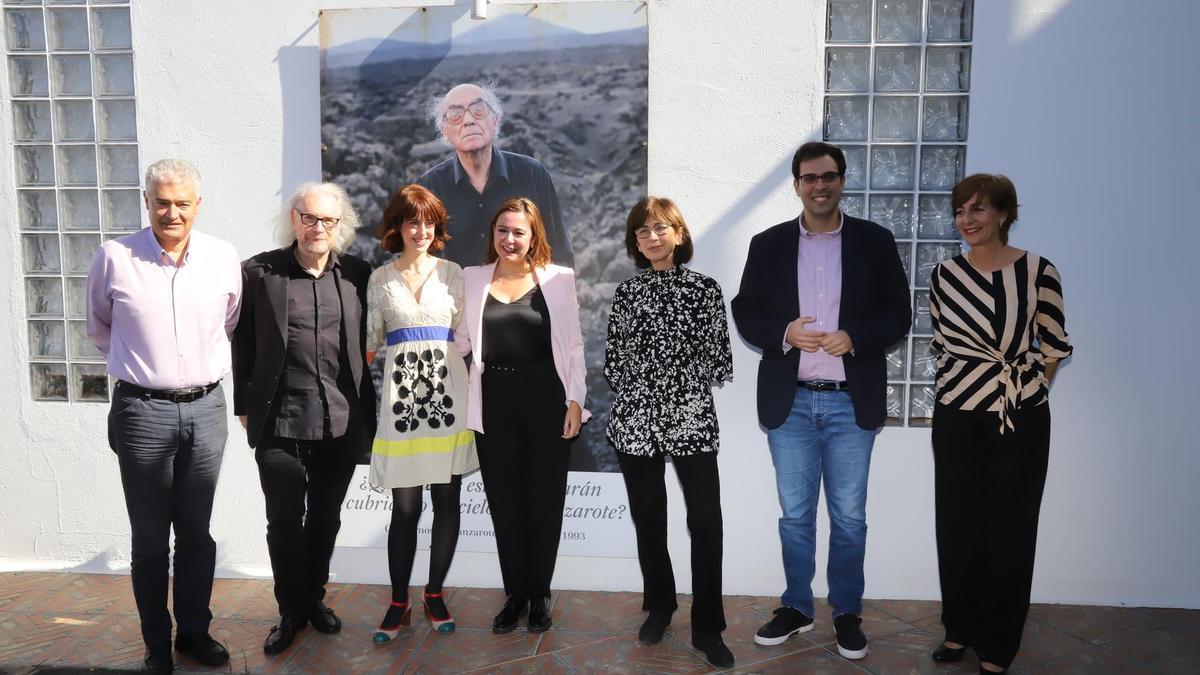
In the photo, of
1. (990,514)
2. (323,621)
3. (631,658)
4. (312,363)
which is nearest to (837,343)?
(990,514)

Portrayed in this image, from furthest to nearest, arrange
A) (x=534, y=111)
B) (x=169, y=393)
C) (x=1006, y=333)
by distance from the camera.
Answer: (x=534, y=111) → (x=169, y=393) → (x=1006, y=333)

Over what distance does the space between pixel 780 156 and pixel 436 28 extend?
1849 mm

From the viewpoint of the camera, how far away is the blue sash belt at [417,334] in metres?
3.29

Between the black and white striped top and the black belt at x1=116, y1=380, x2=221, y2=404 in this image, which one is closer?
the black and white striped top

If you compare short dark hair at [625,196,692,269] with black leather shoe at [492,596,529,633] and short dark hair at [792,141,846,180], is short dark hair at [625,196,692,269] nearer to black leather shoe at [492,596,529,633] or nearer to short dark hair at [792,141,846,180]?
short dark hair at [792,141,846,180]

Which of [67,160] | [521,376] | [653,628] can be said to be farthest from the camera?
[67,160]

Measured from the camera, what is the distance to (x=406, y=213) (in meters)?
3.24

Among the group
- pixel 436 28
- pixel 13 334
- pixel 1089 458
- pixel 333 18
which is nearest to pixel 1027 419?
pixel 1089 458

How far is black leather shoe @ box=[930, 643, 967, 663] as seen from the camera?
10.6ft

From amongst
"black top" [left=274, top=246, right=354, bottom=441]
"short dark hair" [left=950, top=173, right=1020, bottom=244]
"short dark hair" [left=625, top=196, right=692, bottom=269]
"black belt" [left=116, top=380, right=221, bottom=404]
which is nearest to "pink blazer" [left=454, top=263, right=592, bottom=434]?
"short dark hair" [left=625, top=196, right=692, bottom=269]

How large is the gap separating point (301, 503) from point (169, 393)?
27.2 inches

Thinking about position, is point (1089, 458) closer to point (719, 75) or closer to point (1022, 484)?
point (1022, 484)

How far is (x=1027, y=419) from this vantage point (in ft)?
9.68

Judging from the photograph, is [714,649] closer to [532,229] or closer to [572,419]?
[572,419]
